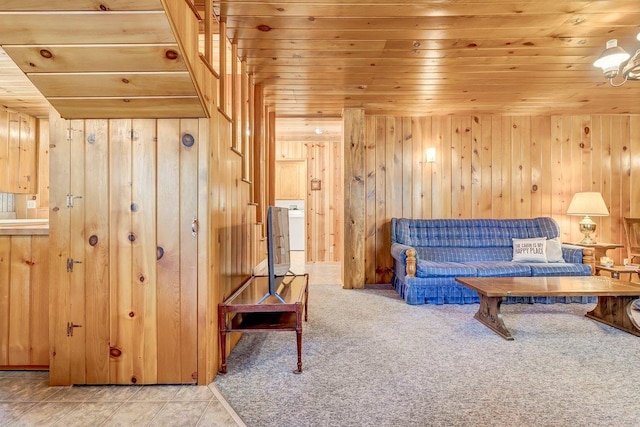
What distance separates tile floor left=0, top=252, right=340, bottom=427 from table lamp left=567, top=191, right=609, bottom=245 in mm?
4627

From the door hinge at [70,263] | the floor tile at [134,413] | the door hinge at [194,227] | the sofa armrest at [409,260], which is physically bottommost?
the floor tile at [134,413]

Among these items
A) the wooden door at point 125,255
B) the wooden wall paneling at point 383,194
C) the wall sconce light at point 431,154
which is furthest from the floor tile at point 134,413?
the wall sconce light at point 431,154

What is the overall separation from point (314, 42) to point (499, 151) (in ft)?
11.0

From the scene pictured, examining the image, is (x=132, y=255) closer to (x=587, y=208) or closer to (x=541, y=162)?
(x=587, y=208)

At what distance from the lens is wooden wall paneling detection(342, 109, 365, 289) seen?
449cm

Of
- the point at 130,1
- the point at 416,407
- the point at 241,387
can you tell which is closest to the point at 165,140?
the point at 130,1

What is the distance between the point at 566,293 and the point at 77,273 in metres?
3.45

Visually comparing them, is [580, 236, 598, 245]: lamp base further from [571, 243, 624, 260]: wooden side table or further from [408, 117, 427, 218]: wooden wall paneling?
[408, 117, 427, 218]: wooden wall paneling

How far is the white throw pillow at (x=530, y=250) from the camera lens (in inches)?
157

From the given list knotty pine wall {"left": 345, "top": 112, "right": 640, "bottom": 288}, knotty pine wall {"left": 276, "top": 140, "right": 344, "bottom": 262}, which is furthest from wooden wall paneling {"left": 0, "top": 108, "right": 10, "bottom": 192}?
knotty pine wall {"left": 345, "top": 112, "right": 640, "bottom": 288}

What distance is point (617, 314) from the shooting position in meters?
2.95

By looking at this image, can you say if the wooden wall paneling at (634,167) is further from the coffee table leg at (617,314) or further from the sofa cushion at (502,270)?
the coffee table leg at (617,314)

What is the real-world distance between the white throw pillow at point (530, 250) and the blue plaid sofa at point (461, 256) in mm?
104

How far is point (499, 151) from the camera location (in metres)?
4.78
